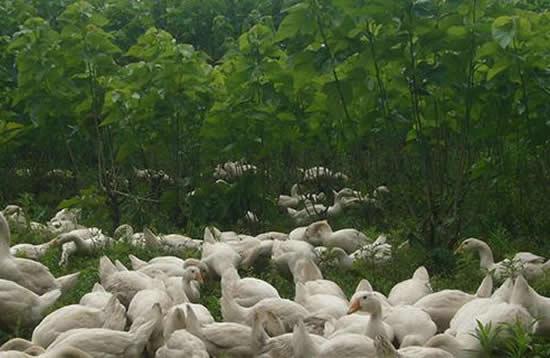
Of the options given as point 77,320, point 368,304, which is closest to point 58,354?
point 77,320

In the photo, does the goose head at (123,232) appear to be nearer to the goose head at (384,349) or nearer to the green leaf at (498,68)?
the green leaf at (498,68)

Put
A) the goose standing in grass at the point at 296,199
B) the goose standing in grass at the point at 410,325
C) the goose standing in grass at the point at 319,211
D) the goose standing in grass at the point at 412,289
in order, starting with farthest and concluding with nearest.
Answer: the goose standing in grass at the point at 296,199
the goose standing in grass at the point at 319,211
the goose standing in grass at the point at 412,289
the goose standing in grass at the point at 410,325

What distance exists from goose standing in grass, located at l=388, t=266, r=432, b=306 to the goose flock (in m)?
0.01

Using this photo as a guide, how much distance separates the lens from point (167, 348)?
586 cm

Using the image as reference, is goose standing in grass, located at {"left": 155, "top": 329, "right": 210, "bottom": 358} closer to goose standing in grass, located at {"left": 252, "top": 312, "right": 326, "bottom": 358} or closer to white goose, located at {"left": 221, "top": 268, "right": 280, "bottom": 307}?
goose standing in grass, located at {"left": 252, "top": 312, "right": 326, "bottom": 358}

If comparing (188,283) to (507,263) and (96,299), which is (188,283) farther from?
(507,263)

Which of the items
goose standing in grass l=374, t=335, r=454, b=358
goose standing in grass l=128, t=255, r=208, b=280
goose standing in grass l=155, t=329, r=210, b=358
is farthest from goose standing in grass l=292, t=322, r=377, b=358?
goose standing in grass l=128, t=255, r=208, b=280

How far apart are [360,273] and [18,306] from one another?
9.22ft

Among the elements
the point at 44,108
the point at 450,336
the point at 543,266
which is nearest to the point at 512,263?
the point at 543,266

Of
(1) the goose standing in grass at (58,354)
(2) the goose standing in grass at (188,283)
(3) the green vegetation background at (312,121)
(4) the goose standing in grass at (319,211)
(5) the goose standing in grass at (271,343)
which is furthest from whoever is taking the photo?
(4) the goose standing in grass at (319,211)

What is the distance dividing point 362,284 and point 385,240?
1.58 meters

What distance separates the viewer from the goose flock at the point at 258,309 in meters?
5.80

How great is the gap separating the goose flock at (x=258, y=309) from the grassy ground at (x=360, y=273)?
81mm

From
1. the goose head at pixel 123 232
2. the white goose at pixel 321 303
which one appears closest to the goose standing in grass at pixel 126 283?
the white goose at pixel 321 303
